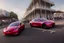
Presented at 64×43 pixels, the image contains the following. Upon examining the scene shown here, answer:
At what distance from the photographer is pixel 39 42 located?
469 inches

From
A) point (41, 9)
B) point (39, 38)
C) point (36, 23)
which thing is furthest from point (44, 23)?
point (41, 9)

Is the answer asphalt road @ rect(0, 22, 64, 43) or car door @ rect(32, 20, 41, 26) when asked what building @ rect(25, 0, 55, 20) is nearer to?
car door @ rect(32, 20, 41, 26)

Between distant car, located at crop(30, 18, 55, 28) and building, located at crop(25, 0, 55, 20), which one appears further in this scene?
building, located at crop(25, 0, 55, 20)

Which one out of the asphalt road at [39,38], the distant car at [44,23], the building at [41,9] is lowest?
the asphalt road at [39,38]

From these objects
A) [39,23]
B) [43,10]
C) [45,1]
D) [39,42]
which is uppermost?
[45,1]

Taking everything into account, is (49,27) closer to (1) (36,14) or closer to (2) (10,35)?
(2) (10,35)

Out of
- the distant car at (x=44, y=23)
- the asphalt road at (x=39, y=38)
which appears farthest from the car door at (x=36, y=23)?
the asphalt road at (x=39, y=38)

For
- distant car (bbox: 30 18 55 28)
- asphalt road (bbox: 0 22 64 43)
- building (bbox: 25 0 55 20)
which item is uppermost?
building (bbox: 25 0 55 20)

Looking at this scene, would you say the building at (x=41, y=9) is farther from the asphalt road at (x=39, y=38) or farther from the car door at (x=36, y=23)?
the asphalt road at (x=39, y=38)

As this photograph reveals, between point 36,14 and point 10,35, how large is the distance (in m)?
28.3

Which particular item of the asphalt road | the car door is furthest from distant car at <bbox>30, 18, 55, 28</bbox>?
the asphalt road

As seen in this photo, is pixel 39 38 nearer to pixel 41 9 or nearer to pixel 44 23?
pixel 44 23

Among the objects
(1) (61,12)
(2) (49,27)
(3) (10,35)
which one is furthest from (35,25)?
(1) (61,12)

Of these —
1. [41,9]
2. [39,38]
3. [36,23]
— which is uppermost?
[41,9]
